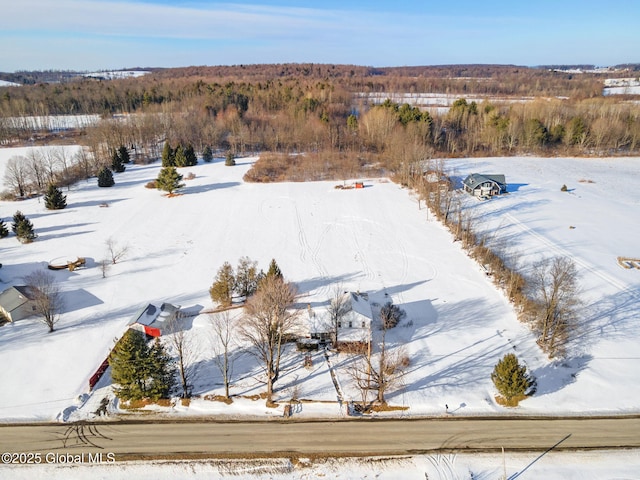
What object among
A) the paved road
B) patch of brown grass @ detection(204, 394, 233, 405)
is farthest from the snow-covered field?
the paved road

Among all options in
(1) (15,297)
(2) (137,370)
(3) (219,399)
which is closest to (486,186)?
(3) (219,399)

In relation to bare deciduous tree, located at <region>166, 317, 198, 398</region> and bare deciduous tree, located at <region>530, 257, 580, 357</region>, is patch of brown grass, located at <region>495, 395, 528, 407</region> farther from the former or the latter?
bare deciduous tree, located at <region>166, 317, 198, 398</region>

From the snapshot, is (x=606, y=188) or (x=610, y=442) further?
(x=606, y=188)

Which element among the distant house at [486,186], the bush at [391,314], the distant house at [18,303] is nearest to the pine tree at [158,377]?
the distant house at [18,303]

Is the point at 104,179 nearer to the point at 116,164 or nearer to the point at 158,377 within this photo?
the point at 116,164

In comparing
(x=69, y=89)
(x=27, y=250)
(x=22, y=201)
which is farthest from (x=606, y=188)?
(x=69, y=89)

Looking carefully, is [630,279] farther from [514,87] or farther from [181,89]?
[514,87]
